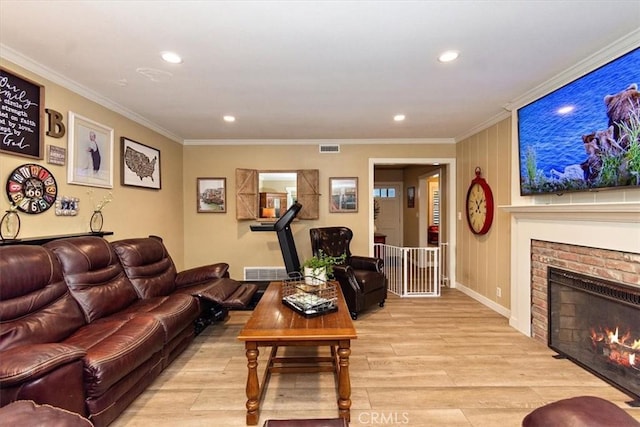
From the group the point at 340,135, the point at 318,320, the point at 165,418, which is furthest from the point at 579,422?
the point at 340,135

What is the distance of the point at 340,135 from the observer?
4605 millimetres

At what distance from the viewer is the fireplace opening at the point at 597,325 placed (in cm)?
209

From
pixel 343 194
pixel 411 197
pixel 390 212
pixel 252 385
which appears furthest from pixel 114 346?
pixel 390 212

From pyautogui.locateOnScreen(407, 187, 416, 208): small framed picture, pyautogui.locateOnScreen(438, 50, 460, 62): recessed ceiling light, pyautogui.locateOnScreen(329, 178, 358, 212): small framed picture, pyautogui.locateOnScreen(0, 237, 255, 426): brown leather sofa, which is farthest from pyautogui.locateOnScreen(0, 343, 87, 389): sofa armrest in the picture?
pyautogui.locateOnScreen(407, 187, 416, 208): small framed picture

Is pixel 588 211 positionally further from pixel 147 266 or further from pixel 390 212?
pixel 390 212

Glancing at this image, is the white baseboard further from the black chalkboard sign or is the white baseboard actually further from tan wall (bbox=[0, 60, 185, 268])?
the black chalkboard sign

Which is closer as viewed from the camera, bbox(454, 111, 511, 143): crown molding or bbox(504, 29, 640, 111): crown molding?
bbox(504, 29, 640, 111): crown molding

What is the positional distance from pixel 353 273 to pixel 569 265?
2.11 m

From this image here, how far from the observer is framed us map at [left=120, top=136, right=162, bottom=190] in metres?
3.47

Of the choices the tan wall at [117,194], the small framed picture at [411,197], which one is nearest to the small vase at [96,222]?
the tan wall at [117,194]

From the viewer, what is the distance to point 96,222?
3.01 meters

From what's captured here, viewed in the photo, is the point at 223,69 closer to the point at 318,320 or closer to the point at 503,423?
the point at 318,320

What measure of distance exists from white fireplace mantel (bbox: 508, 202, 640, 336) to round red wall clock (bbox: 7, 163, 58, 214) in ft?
14.3

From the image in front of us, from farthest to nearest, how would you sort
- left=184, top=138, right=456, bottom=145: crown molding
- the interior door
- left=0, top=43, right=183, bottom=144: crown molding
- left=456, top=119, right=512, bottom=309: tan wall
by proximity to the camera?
the interior door → left=184, top=138, right=456, bottom=145: crown molding → left=456, top=119, right=512, bottom=309: tan wall → left=0, top=43, right=183, bottom=144: crown molding
